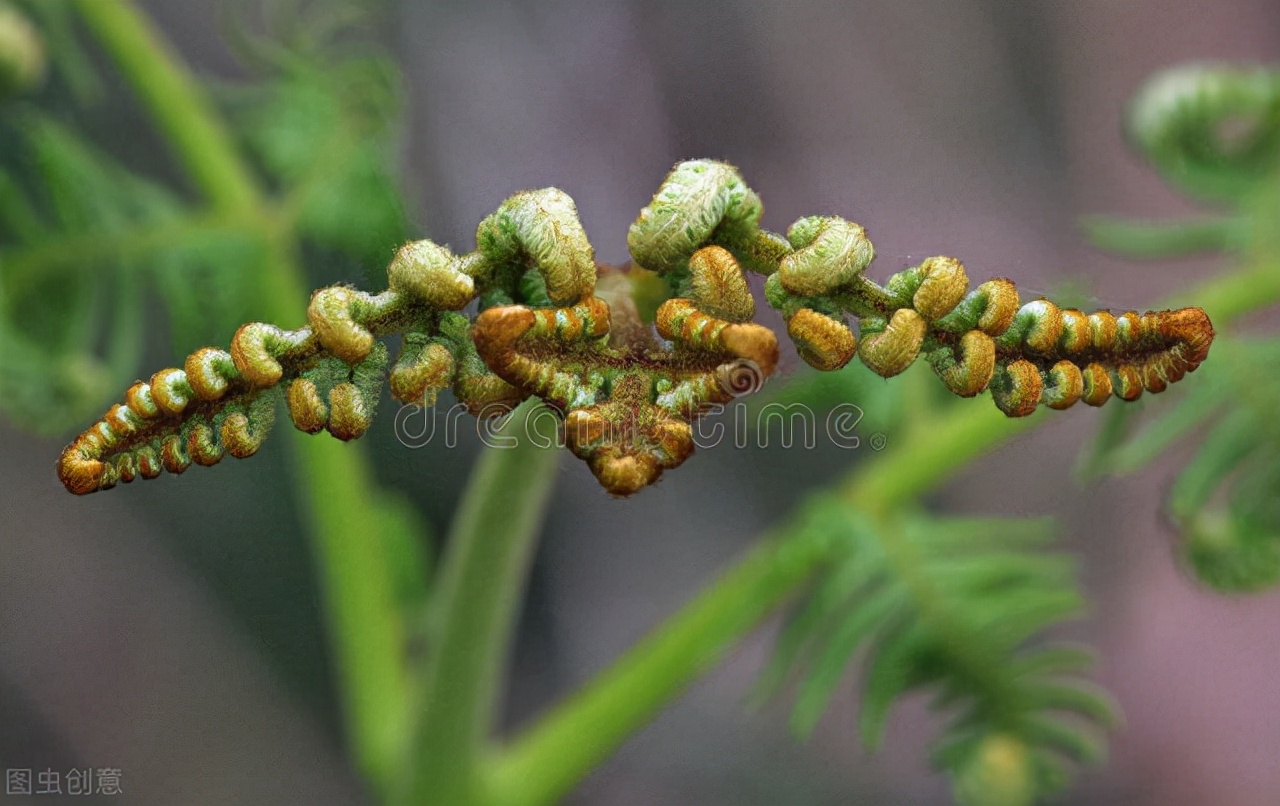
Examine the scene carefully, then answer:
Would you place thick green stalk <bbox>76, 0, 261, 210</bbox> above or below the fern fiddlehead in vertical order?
above

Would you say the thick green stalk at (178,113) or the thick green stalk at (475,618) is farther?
the thick green stalk at (178,113)

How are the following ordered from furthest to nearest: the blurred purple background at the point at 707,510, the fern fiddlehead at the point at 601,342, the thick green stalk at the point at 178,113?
1. the blurred purple background at the point at 707,510
2. the thick green stalk at the point at 178,113
3. the fern fiddlehead at the point at 601,342

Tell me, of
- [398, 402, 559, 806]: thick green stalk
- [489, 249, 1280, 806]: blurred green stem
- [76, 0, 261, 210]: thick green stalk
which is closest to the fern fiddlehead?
[398, 402, 559, 806]: thick green stalk

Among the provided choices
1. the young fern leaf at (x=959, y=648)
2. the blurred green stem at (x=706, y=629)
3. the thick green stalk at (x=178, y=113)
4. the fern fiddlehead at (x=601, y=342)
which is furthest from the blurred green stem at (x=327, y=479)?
the fern fiddlehead at (x=601, y=342)

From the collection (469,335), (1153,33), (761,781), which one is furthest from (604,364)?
(1153,33)

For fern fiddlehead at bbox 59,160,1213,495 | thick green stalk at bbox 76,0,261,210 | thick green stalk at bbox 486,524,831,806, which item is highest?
thick green stalk at bbox 76,0,261,210

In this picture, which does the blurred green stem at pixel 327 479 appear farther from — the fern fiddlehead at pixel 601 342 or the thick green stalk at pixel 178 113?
the fern fiddlehead at pixel 601 342

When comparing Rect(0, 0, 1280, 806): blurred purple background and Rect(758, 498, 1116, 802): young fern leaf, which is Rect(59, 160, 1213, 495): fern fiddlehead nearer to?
Rect(758, 498, 1116, 802): young fern leaf
